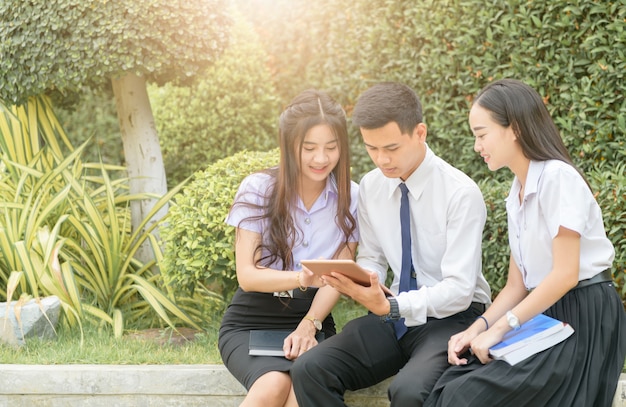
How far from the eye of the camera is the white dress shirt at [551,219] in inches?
124

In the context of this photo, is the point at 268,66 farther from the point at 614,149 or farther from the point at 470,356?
the point at 470,356

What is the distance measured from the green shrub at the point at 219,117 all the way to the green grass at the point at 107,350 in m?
2.01

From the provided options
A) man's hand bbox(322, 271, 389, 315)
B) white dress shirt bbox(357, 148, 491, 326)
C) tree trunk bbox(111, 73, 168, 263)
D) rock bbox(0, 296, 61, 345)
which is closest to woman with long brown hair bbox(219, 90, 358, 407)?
white dress shirt bbox(357, 148, 491, 326)

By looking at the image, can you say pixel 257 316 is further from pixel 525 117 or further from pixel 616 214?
pixel 616 214

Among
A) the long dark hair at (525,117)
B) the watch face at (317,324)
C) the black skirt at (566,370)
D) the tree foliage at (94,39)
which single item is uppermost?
the tree foliage at (94,39)

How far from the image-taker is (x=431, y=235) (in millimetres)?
3617

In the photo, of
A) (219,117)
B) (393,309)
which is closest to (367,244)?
(393,309)

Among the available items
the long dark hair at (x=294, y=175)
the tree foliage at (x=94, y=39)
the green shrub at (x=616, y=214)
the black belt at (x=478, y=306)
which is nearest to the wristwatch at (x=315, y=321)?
the long dark hair at (x=294, y=175)

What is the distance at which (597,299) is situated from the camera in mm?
3244

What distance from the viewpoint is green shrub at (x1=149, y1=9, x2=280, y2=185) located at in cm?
654

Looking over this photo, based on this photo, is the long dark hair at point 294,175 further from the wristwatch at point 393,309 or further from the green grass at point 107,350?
the green grass at point 107,350

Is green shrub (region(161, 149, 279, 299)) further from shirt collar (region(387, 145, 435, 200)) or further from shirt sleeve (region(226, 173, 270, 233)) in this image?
shirt collar (region(387, 145, 435, 200))

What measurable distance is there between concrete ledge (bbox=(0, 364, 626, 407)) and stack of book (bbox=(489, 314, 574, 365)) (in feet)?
4.64

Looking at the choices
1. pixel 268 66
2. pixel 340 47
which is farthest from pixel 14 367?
pixel 268 66
